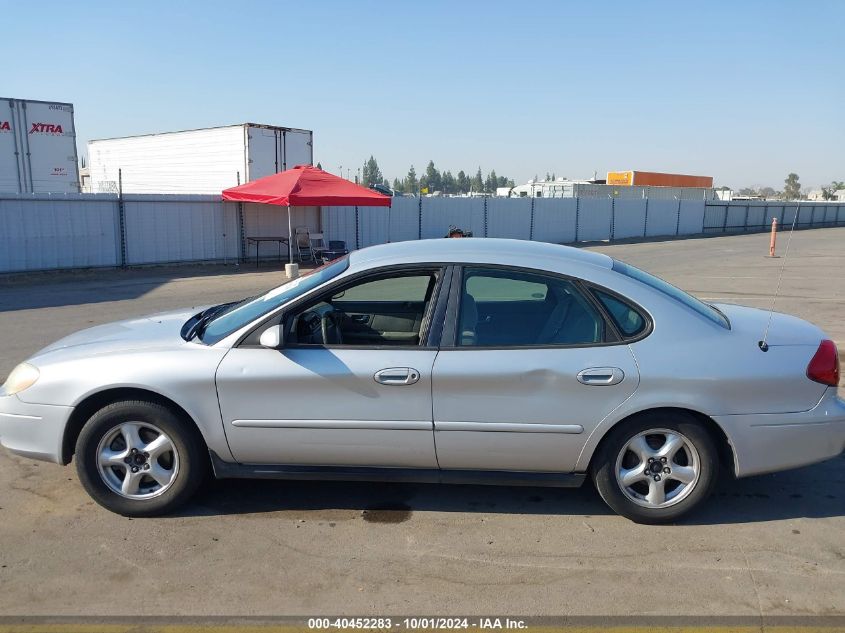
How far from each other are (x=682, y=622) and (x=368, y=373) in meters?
1.92

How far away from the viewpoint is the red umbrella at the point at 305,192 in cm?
1698

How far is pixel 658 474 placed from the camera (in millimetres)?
3984

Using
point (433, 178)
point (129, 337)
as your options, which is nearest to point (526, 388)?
point (129, 337)

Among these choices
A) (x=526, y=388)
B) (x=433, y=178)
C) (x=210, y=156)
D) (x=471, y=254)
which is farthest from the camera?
(x=433, y=178)

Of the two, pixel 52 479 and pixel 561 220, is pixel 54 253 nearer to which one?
pixel 52 479

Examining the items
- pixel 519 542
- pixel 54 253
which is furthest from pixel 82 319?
pixel 519 542

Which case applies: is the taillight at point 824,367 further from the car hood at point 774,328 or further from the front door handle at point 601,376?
the front door handle at point 601,376

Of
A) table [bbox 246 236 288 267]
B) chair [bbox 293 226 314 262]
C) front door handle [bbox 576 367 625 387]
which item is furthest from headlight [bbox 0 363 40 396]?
chair [bbox 293 226 314 262]

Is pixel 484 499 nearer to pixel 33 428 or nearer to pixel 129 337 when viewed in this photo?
pixel 129 337

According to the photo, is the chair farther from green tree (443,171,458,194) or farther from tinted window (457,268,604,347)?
green tree (443,171,458,194)

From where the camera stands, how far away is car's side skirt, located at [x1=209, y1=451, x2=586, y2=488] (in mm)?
4023

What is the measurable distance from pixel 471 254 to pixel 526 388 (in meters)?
0.86

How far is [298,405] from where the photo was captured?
3.97 m

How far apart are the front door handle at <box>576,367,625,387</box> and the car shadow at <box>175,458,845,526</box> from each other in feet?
2.91
